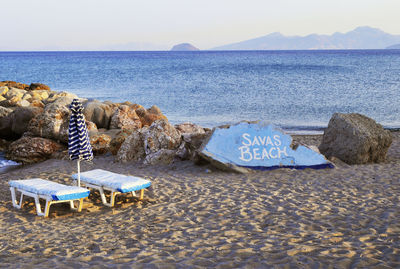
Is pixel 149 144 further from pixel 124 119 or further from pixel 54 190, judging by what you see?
pixel 54 190

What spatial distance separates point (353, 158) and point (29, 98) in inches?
556

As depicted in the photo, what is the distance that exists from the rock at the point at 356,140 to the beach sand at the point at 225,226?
4.33ft

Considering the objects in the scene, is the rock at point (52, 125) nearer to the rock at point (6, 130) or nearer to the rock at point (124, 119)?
the rock at point (124, 119)

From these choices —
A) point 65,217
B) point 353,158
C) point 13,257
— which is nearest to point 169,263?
point 13,257

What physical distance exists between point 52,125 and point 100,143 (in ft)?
5.30

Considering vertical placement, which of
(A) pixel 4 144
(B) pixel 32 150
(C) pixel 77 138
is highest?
(C) pixel 77 138

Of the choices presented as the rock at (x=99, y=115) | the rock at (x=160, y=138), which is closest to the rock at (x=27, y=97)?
the rock at (x=99, y=115)

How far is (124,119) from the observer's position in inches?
570

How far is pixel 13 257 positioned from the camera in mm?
5004

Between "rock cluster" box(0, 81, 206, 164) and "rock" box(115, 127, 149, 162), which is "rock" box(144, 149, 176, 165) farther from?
"rock" box(115, 127, 149, 162)

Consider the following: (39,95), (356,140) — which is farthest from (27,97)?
(356,140)

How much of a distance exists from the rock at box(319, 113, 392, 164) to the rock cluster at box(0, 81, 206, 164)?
3375mm

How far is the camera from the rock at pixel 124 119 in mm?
14383

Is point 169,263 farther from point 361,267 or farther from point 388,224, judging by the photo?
point 388,224
